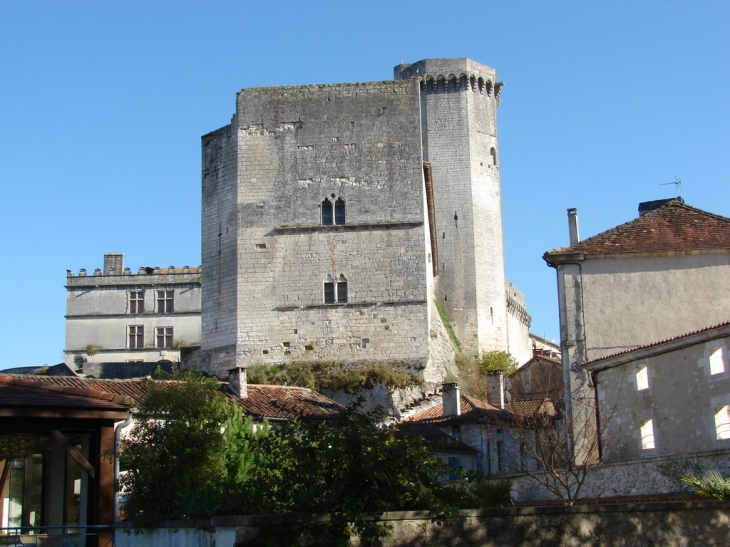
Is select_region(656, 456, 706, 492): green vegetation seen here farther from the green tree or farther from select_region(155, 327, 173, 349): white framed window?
select_region(155, 327, 173, 349): white framed window

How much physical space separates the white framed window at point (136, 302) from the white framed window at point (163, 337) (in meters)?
1.49

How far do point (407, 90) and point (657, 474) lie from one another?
24347 mm

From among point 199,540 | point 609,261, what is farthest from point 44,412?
point 609,261

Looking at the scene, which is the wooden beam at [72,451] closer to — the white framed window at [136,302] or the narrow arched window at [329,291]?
the narrow arched window at [329,291]

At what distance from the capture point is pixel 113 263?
194ft

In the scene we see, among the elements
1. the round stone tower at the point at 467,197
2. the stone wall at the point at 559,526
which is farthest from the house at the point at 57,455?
the round stone tower at the point at 467,197

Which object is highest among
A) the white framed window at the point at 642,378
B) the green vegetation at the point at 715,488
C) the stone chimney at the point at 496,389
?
the stone chimney at the point at 496,389

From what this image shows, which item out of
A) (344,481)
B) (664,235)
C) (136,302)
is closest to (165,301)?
(136,302)

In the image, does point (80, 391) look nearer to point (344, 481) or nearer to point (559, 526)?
point (344, 481)

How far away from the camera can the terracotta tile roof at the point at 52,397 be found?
1503 cm

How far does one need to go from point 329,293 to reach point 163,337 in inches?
824

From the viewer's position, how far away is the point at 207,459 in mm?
16031

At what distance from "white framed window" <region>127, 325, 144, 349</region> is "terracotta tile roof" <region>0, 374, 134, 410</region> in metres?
40.8

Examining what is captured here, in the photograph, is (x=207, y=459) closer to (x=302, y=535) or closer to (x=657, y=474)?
(x=302, y=535)
